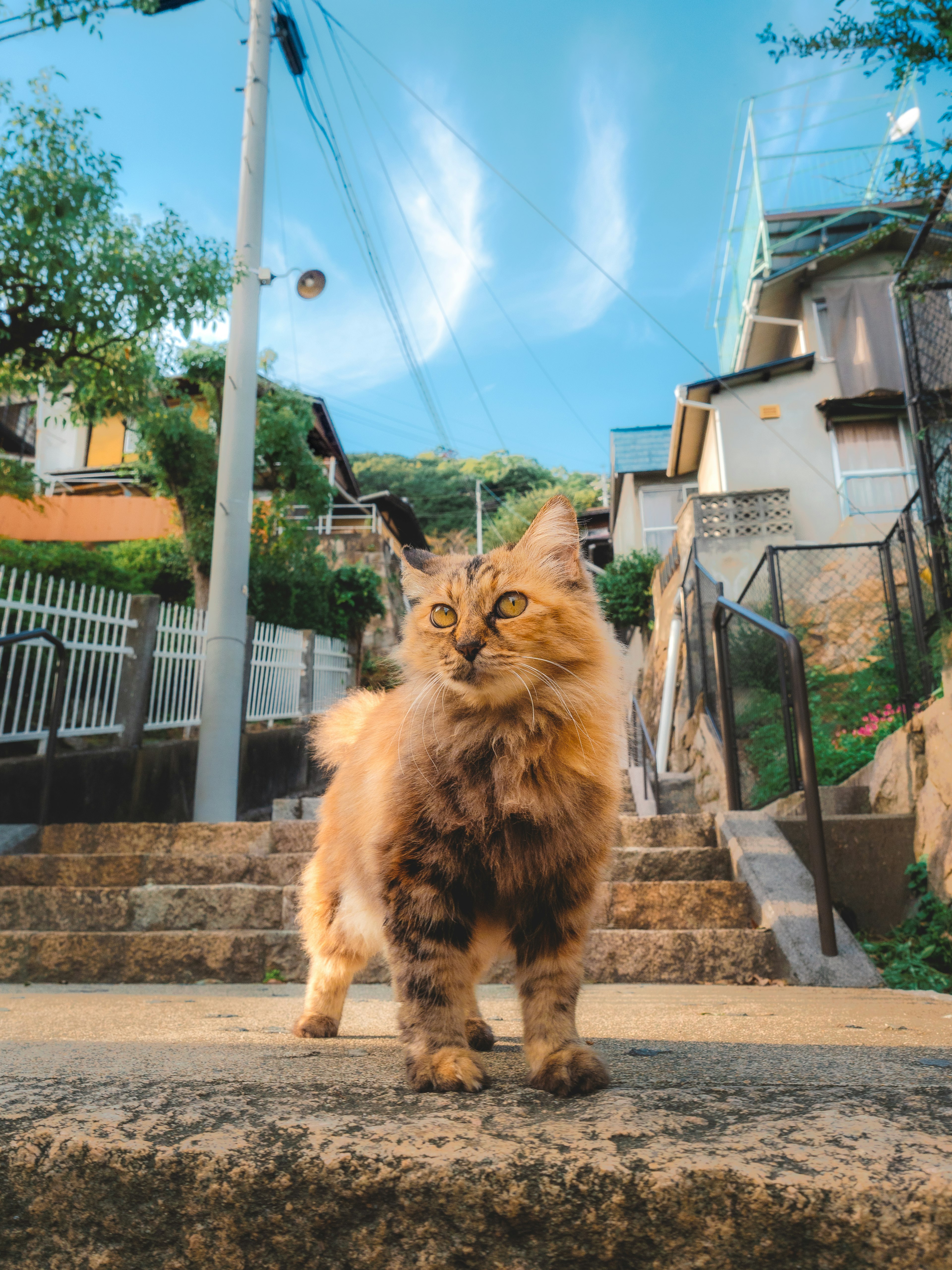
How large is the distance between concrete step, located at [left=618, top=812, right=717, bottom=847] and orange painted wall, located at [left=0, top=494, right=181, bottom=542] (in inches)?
667

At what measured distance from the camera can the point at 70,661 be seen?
234 inches

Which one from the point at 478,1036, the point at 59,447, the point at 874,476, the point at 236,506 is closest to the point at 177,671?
the point at 236,506

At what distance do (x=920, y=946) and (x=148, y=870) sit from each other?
399 cm

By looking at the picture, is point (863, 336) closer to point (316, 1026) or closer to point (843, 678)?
point (843, 678)

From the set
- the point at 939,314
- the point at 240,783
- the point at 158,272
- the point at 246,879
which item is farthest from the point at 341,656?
the point at 939,314

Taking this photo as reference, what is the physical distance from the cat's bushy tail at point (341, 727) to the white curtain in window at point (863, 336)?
1394 cm

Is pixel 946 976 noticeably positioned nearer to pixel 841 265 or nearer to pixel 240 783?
pixel 240 783

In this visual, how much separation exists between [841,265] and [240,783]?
1383 cm

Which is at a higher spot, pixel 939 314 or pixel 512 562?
pixel 939 314

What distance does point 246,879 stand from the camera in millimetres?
4391

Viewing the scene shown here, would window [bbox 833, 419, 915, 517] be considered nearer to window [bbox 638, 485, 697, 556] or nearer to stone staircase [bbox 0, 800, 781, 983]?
window [bbox 638, 485, 697, 556]

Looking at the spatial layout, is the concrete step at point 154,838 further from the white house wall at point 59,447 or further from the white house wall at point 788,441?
the white house wall at point 59,447

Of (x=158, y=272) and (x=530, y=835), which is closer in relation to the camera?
(x=530, y=835)

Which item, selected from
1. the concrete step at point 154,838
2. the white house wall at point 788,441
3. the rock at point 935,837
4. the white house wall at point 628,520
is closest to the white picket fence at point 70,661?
the concrete step at point 154,838
